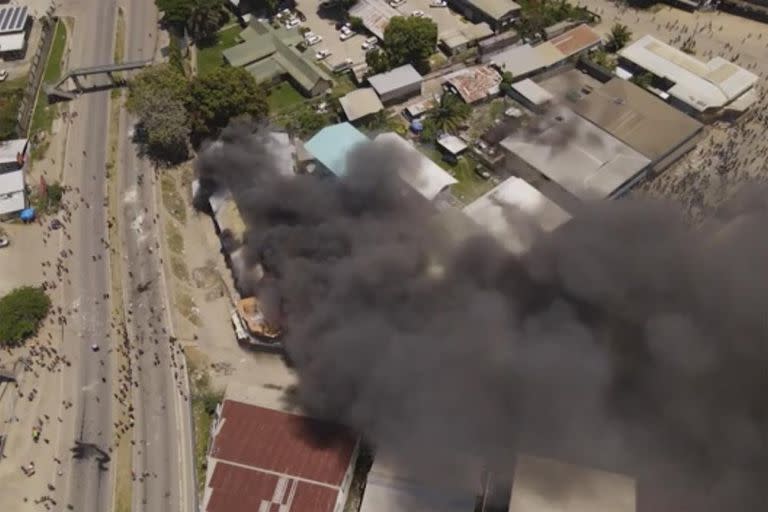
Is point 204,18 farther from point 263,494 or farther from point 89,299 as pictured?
point 263,494

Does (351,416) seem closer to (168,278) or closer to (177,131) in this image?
(168,278)

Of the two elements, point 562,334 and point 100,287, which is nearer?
point 562,334

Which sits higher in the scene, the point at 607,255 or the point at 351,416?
the point at 607,255

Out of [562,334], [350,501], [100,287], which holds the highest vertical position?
[562,334]

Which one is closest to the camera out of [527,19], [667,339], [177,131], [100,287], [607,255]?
[667,339]

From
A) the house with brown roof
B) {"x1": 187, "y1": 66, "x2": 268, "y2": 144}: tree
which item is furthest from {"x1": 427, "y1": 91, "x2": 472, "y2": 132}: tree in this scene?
the house with brown roof

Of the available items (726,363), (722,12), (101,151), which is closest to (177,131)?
(101,151)

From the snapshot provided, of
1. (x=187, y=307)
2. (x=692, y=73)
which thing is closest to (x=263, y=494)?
(x=187, y=307)
